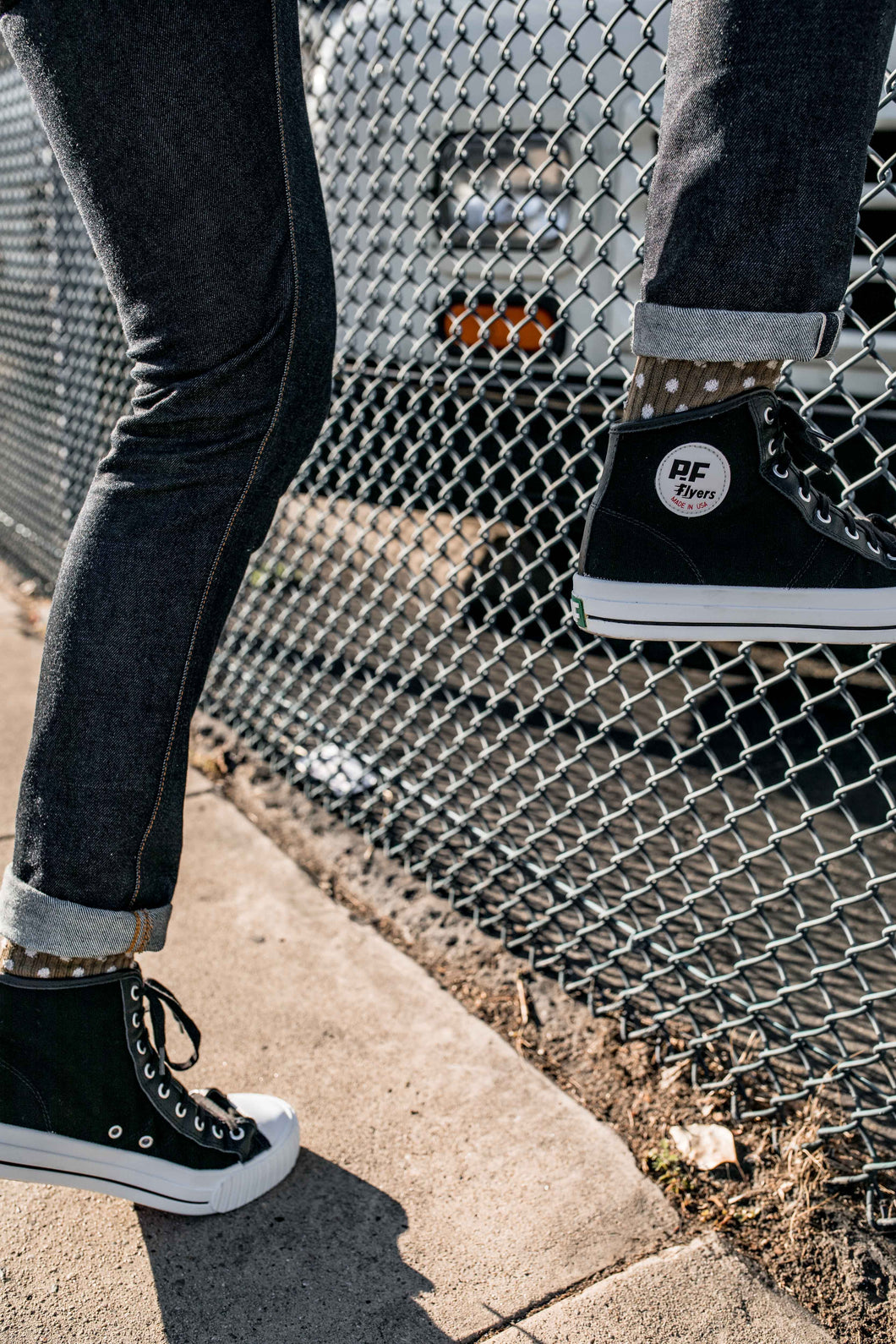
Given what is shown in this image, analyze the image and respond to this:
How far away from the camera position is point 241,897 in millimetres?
2307

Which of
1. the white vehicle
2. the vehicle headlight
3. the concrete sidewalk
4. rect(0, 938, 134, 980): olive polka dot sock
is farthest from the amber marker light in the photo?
rect(0, 938, 134, 980): olive polka dot sock

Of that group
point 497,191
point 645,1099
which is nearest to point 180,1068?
point 645,1099

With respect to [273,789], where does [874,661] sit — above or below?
above

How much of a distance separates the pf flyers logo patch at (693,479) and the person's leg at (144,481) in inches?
17.1

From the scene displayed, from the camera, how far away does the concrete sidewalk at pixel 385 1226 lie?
53.2 inches

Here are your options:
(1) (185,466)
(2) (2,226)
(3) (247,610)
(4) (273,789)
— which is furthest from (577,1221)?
(2) (2,226)

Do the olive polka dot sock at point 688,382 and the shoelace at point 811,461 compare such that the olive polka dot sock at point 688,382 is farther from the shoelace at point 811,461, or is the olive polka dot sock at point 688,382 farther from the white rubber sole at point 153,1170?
the white rubber sole at point 153,1170

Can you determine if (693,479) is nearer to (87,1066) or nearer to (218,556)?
(218,556)

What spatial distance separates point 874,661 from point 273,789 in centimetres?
172

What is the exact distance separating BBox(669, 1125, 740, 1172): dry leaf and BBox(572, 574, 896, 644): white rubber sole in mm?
943

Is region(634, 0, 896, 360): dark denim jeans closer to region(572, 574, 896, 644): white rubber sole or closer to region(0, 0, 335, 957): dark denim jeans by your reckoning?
region(572, 574, 896, 644): white rubber sole

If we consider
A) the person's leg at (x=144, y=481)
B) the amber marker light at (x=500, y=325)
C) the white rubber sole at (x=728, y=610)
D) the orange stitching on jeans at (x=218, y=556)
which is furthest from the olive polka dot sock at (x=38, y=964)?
the amber marker light at (x=500, y=325)

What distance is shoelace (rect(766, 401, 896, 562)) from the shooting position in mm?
1241

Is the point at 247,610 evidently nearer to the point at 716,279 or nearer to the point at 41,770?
the point at 41,770
